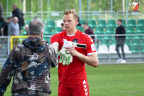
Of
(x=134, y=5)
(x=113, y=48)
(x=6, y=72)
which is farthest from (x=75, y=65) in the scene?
(x=113, y=48)

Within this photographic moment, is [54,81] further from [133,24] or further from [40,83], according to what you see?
[133,24]

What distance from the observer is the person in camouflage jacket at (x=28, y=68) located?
4.57 m

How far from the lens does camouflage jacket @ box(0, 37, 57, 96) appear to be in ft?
15.0

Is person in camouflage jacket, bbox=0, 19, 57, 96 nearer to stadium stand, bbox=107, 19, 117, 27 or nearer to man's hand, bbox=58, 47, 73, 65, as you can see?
man's hand, bbox=58, 47, 73, 65

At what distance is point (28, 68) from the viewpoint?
181 inches

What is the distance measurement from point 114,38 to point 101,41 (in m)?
0.75

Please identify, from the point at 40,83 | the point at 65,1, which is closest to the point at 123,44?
the point at 65,1

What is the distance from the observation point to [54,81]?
1443 centimetres

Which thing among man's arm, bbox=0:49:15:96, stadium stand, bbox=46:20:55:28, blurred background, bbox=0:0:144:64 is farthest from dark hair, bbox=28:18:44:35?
stadium stand, bbox=46:20:55:28

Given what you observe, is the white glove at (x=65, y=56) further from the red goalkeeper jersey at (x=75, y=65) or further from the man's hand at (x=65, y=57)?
the red goalkeeper jersey at (x=75, y=65)

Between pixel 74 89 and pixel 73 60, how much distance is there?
1.55ft

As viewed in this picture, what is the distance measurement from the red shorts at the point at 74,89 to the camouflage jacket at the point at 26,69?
1.56 meters

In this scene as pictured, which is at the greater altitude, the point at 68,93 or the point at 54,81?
the point at 68,93

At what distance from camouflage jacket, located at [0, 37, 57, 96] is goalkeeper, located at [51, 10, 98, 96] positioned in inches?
57.9
